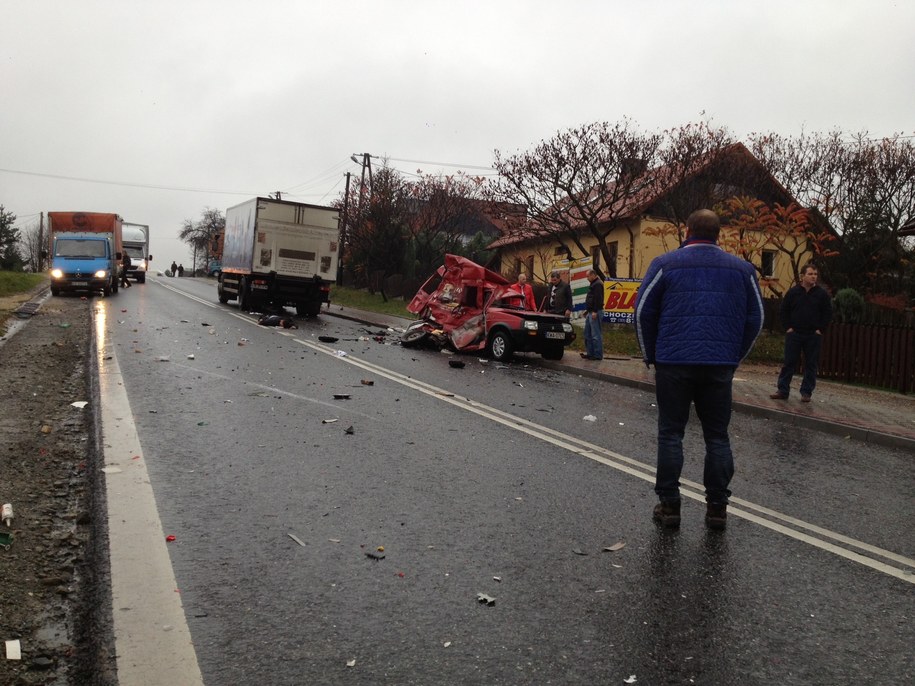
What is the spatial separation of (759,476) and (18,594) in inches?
213

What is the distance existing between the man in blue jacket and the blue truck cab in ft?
92.0

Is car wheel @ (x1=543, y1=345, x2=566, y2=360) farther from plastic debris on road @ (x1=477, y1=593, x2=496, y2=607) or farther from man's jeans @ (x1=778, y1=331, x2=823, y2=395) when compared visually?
plastic debris on road @ (x1=477, y1=593, x2=496, y2=607)

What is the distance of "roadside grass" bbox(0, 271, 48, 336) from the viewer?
20.0 meters

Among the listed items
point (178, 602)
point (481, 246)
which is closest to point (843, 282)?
point (481, 246)

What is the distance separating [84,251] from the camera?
98.8ft

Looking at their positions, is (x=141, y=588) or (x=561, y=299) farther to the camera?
(x=561, y=299)

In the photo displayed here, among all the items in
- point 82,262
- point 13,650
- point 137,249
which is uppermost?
point 137,249

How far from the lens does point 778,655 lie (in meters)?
3.35

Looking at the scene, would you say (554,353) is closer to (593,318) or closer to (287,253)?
(593,318)

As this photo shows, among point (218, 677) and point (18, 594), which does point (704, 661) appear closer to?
point (218, 677)

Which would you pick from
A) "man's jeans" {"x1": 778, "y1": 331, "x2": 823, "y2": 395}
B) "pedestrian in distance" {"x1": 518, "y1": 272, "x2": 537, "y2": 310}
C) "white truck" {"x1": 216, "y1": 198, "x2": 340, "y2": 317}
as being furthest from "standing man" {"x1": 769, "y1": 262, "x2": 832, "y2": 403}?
"white truck" {"x1": 216, "y1": 198, "x2": 340, "y2": 317}

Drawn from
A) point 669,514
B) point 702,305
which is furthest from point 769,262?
point 669,514

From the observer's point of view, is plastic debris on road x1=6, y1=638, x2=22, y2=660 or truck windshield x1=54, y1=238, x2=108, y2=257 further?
truck windshield x1=54, y1=238, x2=108, y2=257

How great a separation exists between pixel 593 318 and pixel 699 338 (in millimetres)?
11828
